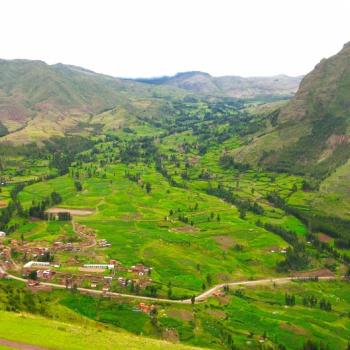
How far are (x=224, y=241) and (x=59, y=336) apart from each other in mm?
146820

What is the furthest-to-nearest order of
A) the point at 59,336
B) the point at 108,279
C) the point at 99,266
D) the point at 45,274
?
Answer: the point at 99,266, the point at 45,274, the point at 108,279, the point at 59,336

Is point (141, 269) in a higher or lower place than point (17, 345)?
lower

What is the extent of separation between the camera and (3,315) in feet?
188

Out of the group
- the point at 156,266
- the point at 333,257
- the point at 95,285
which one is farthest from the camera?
the point at 333,257

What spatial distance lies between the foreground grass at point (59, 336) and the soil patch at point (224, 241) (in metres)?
133

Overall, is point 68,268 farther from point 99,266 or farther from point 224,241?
point 224,241

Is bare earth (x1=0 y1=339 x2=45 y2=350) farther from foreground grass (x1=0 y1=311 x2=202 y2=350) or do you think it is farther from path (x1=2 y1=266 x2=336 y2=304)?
path (x1=2 y1=266 x2=336 y2=304)

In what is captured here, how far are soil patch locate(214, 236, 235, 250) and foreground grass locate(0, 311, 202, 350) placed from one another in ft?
436

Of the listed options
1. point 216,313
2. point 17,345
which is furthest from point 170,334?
point 17,345

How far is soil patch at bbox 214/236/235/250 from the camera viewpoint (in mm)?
188425

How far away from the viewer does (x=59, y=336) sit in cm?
5103

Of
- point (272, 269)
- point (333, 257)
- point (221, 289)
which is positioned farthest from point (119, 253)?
point (333, 257)

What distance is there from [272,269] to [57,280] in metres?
77.5

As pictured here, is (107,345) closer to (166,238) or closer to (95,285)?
(95,285)
